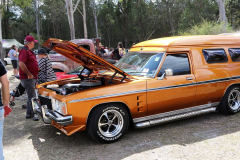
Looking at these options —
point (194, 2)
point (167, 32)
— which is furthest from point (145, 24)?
point (194, 2)

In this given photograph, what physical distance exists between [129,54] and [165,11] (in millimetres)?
38564

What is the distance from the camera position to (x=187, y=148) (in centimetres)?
386

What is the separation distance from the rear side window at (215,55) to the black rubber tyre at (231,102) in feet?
2.38

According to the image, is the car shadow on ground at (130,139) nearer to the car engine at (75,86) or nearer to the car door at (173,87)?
the car door at (173,87)

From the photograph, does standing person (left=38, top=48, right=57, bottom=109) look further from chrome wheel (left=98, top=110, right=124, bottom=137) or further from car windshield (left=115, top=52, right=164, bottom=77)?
chrome wheel (left=98, top=110, right=124, bottom=137)

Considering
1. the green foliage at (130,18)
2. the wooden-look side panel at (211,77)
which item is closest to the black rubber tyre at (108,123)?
the wooden-look side panel at (211,77)

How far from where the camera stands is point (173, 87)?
455 cm

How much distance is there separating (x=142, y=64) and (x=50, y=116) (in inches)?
82.2

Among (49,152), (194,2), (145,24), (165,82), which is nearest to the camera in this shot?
(49,152)

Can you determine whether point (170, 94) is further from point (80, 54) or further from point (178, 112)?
point (80, 54)

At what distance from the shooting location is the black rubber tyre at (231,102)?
5.36 meters

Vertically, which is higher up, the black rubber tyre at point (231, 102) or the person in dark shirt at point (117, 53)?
the person in dark shirt at point (117, 53)

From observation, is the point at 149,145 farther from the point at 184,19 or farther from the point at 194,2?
the point at 194,2

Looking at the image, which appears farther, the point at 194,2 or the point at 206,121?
the point at 194,2
